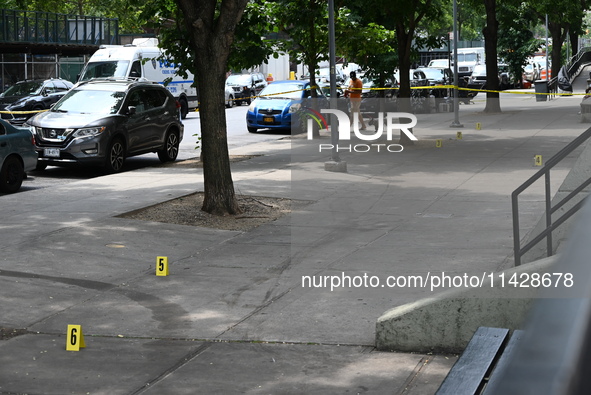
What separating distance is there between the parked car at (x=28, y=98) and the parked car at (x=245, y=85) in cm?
1358

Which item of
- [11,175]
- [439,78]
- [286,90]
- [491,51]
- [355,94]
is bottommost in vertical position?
[11,175]

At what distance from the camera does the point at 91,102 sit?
61.6 ft

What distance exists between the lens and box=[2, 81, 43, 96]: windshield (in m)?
31.4

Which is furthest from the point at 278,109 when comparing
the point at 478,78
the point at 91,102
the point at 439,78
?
the point at 478,78

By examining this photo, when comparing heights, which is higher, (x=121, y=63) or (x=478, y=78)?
(x=478, y=78)

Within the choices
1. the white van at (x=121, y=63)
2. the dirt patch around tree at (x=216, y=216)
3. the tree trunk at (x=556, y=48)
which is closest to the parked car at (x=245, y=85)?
the white van at (x=121, y=63)

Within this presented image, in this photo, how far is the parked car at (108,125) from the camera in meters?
17.5

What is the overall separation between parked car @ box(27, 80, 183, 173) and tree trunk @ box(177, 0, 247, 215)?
563cm

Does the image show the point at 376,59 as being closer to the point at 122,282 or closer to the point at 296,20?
the point at 296,20

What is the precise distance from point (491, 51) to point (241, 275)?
89.4ft

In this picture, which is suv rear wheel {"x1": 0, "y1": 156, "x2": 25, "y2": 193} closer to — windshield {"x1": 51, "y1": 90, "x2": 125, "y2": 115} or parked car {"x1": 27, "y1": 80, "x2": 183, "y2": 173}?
parked car {"x1": 27, "y1": 80, "x2": 183, "y2": 173}

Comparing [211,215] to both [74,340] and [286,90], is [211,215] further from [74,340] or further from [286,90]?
[286,90]

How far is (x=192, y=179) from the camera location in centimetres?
1619

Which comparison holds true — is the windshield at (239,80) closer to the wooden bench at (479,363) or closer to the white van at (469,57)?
the white van at (469,57)
